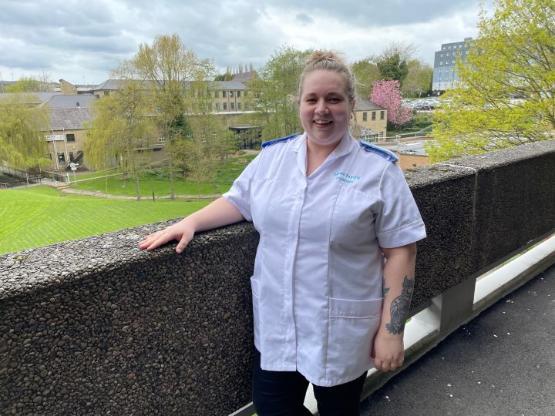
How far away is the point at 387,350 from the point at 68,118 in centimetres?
4802

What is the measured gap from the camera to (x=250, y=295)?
5.01 ft

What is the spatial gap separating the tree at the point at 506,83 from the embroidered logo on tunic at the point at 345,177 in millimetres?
11350

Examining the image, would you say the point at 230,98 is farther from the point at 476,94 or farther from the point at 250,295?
the point at 250,295

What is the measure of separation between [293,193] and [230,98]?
50703 millimetres

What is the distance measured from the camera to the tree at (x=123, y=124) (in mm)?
28312

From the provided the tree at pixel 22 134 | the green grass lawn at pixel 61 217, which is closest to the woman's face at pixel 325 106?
the green grass lawn at pixel 61 217

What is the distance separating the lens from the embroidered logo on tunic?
1.25m

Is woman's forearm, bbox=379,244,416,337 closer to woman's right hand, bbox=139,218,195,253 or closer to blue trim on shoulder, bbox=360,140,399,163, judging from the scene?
blue trim on shoulder, bbox=360,140,399,163

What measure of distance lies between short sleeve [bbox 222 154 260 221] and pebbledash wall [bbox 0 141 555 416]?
7 cm

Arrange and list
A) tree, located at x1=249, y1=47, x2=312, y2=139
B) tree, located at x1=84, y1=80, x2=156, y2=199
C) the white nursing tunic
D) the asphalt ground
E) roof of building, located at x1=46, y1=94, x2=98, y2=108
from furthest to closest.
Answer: roof of building, located at x1=46, y1=94, x2=98, y2=108 → tree, located at x1=249, y1=47, x2=312, y2=139 → tree, located at x1=84, y1=80, x2=156, y2=199 → the asphalt ground → the white nursing tunic

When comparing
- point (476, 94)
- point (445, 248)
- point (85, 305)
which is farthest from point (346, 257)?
point (476, 94)

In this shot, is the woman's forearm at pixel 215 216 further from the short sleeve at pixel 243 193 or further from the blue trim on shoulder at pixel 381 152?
the blue trim on shoulder at pixel 381 152

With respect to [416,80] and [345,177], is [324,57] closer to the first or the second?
[345,177]

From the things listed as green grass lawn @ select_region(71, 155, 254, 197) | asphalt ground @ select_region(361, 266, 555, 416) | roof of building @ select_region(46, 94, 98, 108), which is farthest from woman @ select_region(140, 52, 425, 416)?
roof of building @ select_region(46, 94, 98, 108)
